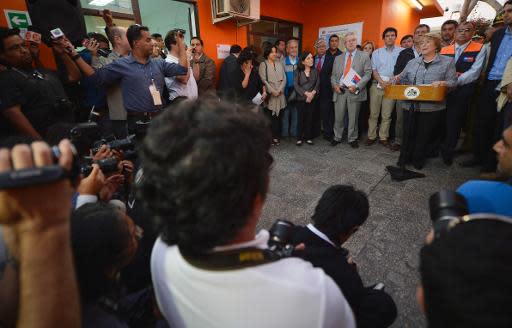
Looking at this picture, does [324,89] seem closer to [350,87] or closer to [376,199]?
[350,87]

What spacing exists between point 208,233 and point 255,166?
0.19 metres

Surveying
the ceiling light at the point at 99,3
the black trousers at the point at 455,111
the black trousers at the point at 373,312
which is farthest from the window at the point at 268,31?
the black trousers at the point at 373,312

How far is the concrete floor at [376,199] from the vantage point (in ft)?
6.13

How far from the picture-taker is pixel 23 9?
10.1ft

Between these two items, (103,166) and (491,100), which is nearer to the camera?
(103,166)

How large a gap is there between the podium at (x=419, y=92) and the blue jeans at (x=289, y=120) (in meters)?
2.12

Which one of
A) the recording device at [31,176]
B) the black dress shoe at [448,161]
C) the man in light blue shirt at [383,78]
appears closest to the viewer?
the recording device at [31,176]

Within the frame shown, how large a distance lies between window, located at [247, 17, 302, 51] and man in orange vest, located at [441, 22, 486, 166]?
154 inches

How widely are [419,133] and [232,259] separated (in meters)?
3.76

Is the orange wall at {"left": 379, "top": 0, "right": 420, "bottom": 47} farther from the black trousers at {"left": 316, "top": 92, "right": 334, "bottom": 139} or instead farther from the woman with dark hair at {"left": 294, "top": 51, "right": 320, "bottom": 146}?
the woman with dark hair at {"left": 294, "top": 51, "right": 320, "bottom": 146}

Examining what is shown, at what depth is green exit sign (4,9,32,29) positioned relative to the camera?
2980 mm

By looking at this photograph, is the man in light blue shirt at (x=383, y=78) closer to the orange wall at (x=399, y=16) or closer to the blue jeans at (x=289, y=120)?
the blue jeans at (x=289, y=120)

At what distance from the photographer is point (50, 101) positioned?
2439 mm

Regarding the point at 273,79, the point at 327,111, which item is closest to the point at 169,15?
the point at 273,79
